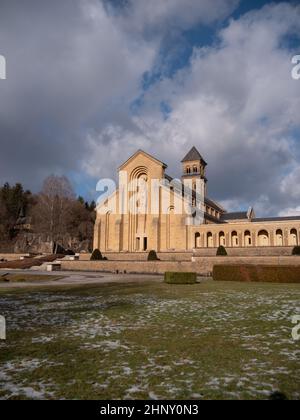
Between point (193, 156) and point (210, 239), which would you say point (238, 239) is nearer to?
point (210, 239)

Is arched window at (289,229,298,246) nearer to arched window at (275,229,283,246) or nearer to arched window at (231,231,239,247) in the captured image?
arched window at (275,229,283,246)

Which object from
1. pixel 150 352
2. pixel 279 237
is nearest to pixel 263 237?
pixel 279 237

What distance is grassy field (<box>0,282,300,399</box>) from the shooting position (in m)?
4.91

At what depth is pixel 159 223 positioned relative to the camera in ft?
164

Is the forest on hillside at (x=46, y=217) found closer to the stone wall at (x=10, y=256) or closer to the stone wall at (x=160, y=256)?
the stone wall at (x=10, y=256)

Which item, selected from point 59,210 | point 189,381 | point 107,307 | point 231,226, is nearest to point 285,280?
point 107,307

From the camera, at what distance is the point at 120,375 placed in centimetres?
541

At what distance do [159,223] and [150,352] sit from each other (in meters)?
43.2

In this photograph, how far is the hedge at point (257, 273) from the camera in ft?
74.2

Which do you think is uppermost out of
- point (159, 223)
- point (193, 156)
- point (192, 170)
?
point (193, 156)

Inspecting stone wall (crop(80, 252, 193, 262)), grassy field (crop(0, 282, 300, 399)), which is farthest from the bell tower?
grassy field (crop(0, 282, 300, 399))

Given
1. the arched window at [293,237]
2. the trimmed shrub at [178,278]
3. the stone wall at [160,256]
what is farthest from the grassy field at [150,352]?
the arched window at [293,237]

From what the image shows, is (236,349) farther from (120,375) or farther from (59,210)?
(59,210)

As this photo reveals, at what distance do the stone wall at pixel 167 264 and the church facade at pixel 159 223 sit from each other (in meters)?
13.5
